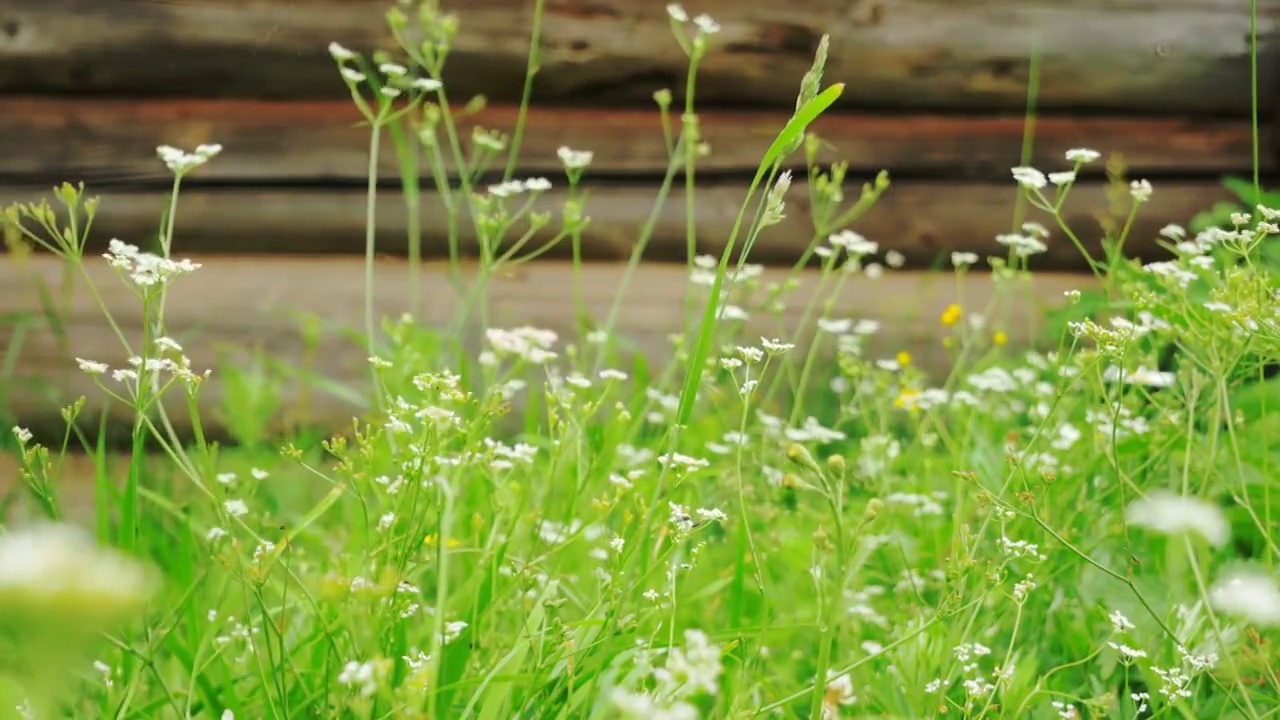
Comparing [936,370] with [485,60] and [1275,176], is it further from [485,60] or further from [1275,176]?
[485,60]

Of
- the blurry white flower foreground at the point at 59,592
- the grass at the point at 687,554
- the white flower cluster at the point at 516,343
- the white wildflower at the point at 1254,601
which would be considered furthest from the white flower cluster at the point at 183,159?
the white wildflower at the point at 1254,601

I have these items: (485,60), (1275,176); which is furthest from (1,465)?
(1275,176)

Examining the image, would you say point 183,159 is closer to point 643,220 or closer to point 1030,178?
point 1030,178

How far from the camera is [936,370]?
2.49 meters

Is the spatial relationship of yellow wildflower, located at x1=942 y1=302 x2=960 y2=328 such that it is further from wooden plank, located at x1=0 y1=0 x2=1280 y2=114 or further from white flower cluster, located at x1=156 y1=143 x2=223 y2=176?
white flower cluster, located at x1=156 y1=143 x2=223 y2=176

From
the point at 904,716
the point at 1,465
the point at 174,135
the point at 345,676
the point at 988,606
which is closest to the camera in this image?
the point at 345,676

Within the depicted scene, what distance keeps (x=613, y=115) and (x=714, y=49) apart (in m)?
0.26

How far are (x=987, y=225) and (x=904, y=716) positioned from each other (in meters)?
1.68

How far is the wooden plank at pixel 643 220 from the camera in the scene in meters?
2.39

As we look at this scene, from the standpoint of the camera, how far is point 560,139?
2432 mm

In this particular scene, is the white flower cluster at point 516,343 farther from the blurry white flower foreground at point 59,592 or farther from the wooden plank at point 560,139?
the wooden plank at point 560,139

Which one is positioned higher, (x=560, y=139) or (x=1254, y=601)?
(x=1254, y=601)

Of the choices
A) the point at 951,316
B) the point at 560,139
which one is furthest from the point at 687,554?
the point at 560,139

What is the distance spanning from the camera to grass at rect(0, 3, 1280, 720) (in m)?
0.79
